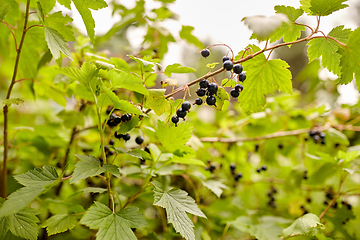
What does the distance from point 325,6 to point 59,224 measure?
3.66 feet

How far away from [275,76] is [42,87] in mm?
1036

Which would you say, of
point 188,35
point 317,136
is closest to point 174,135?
point 188,35

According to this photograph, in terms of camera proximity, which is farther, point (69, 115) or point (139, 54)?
point (139, 54)

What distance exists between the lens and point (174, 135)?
748 mm

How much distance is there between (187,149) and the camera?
2.59 feet

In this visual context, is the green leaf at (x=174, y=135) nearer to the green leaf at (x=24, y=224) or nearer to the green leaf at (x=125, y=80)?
the green leaf at (x=125, y=80)

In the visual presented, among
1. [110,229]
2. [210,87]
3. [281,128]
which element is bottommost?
[281,128]

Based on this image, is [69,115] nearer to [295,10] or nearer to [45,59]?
[45,59]

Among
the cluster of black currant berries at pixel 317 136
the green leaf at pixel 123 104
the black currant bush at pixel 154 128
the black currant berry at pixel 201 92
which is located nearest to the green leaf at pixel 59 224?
the black currant bush at pixel 154 128

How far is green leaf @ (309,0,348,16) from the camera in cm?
70

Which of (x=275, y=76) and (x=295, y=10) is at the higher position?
(x=295, y=10)

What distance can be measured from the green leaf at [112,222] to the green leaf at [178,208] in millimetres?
73

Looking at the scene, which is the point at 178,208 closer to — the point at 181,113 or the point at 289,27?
the point at 181,113

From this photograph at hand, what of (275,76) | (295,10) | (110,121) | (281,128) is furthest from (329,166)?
(110,121)
